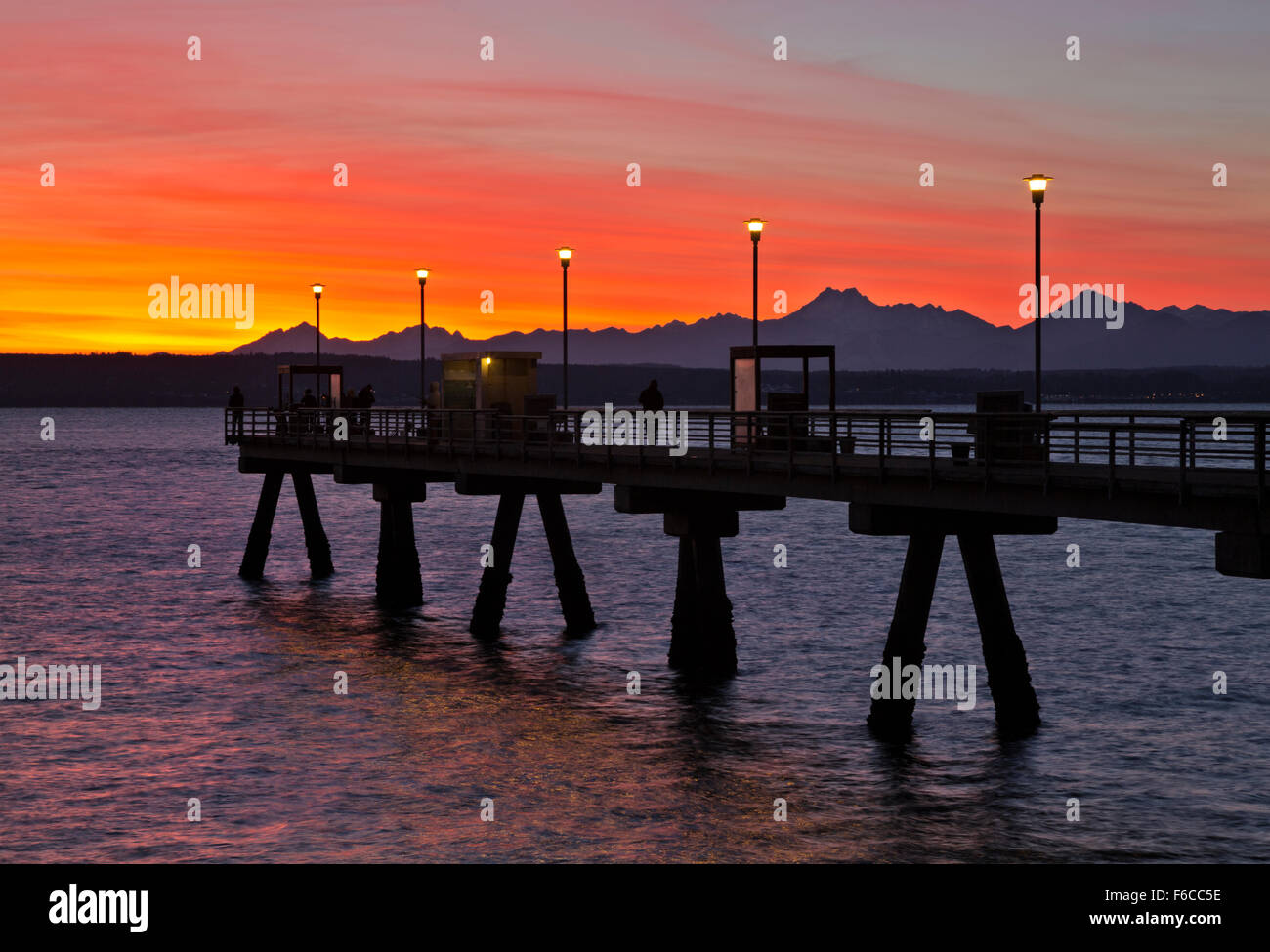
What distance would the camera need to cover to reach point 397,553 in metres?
46.2

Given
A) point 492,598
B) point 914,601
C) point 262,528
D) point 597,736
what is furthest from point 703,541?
point 262,528

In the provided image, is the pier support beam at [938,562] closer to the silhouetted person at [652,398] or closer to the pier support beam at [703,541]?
the pier support beam at [703,541]

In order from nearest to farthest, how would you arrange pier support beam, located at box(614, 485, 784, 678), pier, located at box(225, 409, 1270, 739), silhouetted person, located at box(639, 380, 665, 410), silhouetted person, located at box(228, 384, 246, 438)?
pier, located at box(225, 409, 1270, 739)
pier support beam, located at box(614, 485, 784, 678)
silhouetted person, located at box(639, 380, 665, 410)
silhouetted person, located at box(228, 384, 246, 438)

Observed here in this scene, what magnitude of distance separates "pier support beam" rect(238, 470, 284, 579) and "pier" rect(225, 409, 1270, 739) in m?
7.62

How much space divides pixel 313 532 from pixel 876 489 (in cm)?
3390

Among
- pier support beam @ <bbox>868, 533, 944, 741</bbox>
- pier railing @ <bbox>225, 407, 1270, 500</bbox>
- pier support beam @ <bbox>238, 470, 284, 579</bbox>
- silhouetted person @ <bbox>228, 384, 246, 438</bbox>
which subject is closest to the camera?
pier railing @ <bbox>225, 407, 1270, 500</bbox>

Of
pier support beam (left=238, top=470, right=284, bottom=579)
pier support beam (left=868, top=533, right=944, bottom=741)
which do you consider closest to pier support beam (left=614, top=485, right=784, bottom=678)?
pier support beam (left=868, top=533, right=944, bottom=741)

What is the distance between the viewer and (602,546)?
84875 mm

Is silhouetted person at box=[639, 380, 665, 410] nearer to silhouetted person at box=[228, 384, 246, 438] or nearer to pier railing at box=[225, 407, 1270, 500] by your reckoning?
pier railing at box=[225, 407, 1270, 500]

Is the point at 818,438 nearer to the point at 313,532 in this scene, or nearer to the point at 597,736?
the point at 597,736

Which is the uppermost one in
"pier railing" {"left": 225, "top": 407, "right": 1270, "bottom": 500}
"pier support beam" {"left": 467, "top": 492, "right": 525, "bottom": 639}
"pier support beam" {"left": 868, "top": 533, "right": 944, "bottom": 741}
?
"pier railing" {"left": 225, "top": 407, "right": 1270, "bottom": 500}

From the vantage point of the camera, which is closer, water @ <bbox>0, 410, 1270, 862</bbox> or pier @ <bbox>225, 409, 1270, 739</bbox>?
pier @ <bbox>225, 409, 1270, 739</bbox>

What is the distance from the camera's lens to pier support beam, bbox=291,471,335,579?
175ft
